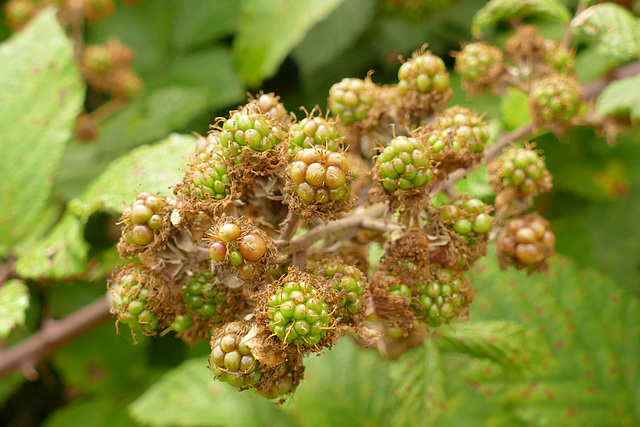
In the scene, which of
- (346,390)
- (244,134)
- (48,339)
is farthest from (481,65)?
(48,339)

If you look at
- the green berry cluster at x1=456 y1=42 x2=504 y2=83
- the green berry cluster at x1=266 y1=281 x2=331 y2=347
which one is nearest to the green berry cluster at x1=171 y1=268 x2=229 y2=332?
the green berry cluster at x1=266 y1=281 x2=331 y2=347

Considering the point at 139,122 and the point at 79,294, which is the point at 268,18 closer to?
the point at 139,122

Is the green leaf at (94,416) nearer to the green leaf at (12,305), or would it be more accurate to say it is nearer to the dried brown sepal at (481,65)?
the green leaf at (12,305)

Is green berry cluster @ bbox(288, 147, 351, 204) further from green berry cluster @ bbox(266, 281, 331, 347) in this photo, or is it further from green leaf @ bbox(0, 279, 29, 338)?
green leaf @ bbox(0, 279, 29, 338)

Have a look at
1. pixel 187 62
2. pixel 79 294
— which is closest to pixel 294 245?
pixel 79 294

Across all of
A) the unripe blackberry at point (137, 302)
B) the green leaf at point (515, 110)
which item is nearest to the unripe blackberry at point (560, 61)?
the green leaf at point (515, 110)

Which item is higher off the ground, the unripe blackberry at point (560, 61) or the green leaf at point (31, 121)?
the green leaf at point (31, 121)
